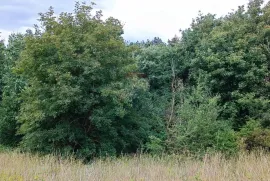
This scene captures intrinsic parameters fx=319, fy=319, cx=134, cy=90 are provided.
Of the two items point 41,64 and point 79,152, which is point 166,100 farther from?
point 41,64

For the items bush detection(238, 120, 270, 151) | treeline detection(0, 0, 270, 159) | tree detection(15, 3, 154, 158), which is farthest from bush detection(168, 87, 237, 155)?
tree detection(15, 3, 154, 158)

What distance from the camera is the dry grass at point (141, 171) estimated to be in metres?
5.57

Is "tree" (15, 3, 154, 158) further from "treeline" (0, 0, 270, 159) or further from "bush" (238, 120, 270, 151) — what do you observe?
"bush" (238, 120, 270, 151)

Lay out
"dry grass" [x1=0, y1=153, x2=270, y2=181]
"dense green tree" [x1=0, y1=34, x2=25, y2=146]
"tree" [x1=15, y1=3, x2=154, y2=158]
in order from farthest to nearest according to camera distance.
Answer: "dense green tree" [x1=0, y1=34, x2=25, y2=146]
"tree" [x1=15, y1=3, x2=154, y2=158]
"dry grass" [x1=0, y1=153, x2=270, y2=181]

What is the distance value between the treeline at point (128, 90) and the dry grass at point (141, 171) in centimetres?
314

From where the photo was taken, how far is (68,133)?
392 inches

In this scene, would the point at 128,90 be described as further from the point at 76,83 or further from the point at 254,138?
the point at 254,138

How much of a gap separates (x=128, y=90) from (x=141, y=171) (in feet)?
15.3

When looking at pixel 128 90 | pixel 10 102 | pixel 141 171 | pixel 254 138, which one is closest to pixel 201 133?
pixel 254 138

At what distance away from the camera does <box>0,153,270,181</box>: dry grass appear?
5.57 metres

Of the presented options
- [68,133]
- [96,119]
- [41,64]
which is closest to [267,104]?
[96,119]

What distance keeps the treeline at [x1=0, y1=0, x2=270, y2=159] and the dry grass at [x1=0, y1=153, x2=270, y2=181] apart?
3.14 meters

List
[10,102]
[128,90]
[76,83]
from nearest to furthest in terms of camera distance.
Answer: [76,83] → [128,90] → [10,102]

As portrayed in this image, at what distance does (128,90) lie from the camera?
10.5 m
